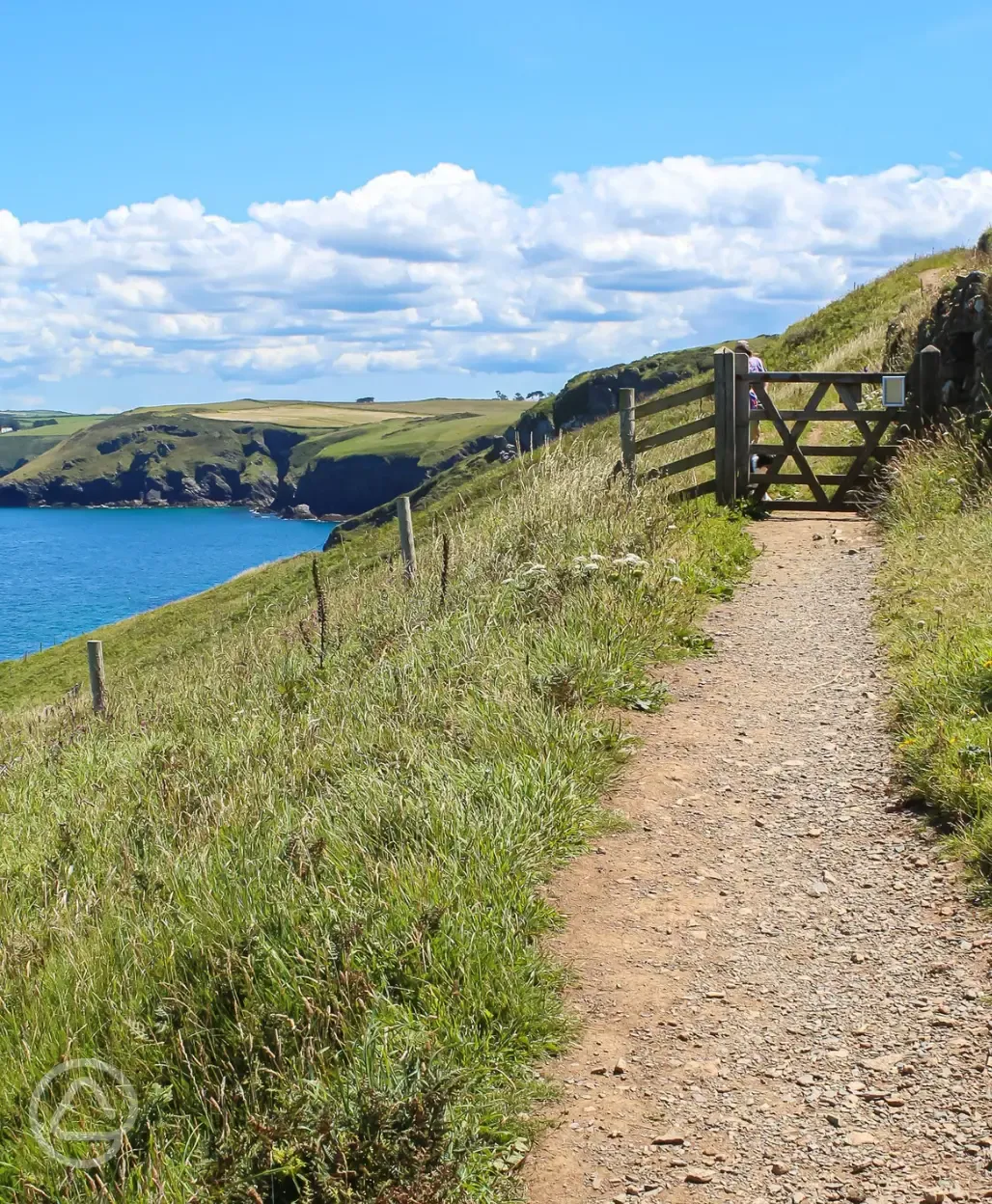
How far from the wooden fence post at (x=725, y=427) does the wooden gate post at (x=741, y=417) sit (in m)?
0.05

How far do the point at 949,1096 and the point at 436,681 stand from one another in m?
4.77

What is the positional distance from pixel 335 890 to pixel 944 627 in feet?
17.2

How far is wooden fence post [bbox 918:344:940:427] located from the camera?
14.6 metres

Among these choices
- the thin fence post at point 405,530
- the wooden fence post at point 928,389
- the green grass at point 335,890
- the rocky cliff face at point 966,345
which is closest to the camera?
the green grass at point 335,890

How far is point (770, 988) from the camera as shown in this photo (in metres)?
4.44

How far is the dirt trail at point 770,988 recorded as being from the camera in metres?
3.54

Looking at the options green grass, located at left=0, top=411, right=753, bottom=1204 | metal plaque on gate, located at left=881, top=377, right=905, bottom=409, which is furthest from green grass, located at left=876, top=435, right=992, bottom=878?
green grass, located at left=0, top=411, right=753, bottom=1204

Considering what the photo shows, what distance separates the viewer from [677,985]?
4.53 m

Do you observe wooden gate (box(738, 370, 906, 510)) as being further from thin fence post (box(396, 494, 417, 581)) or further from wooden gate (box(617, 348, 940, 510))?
thin fence post (box(396, 494, 417, 581))

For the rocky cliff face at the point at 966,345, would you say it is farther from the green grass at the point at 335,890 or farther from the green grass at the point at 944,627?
the green grass at the point at 335,890

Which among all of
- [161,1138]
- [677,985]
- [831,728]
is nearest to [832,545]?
[831,728]

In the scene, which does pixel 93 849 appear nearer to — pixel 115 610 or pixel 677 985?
pixel 677 985

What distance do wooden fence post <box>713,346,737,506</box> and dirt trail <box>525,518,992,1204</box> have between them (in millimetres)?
7757

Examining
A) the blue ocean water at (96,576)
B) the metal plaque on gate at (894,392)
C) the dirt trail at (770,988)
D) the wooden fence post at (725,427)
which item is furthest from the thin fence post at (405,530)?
the blue ocean water at (96,576)
